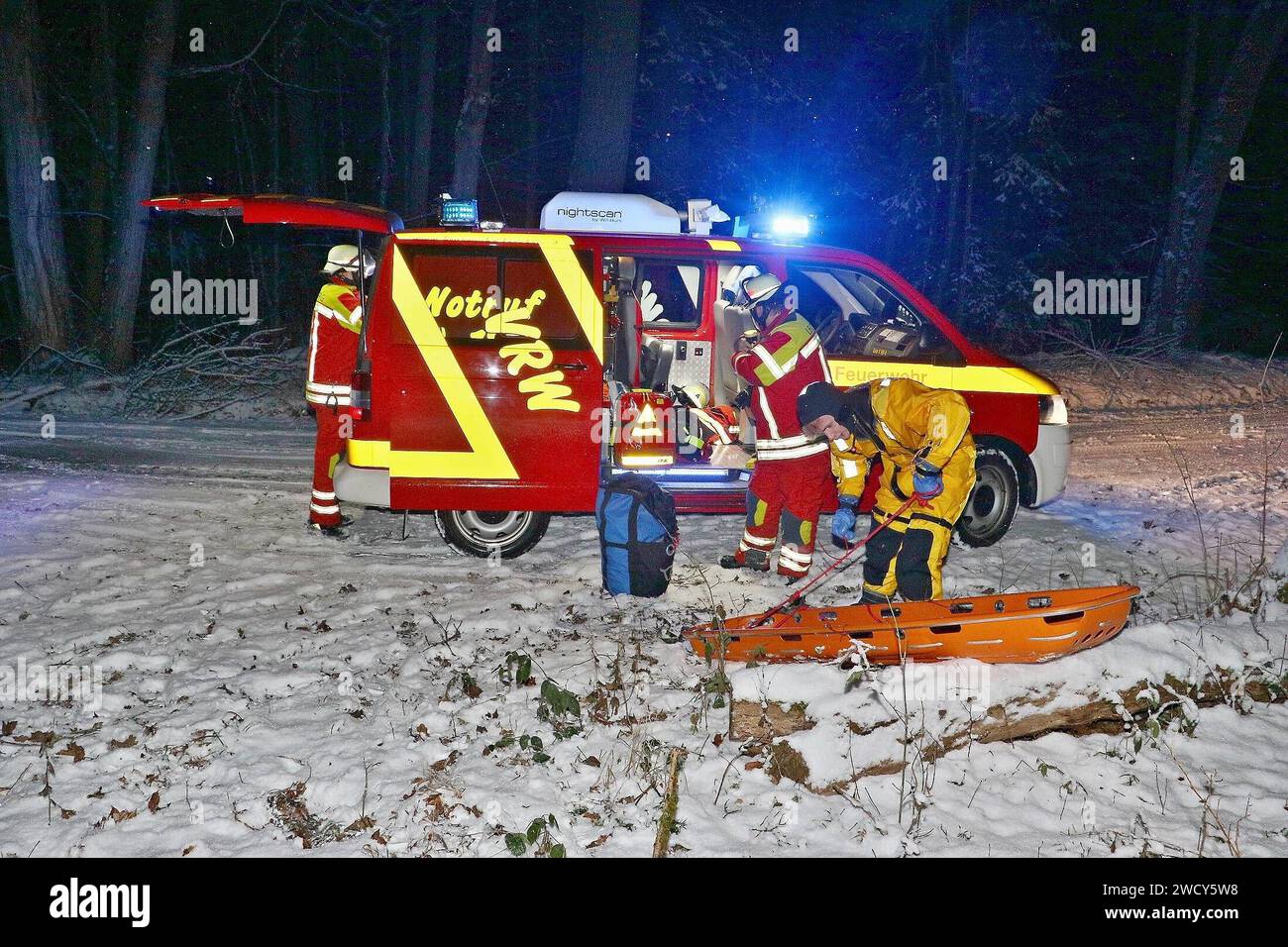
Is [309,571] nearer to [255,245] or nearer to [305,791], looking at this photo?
[305,791]

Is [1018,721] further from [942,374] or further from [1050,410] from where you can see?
Answer: [1050,410]

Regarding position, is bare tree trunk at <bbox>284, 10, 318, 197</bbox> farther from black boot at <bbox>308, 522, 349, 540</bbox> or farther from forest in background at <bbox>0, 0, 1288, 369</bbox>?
black boot at <bbox>308, 522, 349, 540</bbox>

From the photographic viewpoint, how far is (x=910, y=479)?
5203mm

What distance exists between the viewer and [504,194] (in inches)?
1136

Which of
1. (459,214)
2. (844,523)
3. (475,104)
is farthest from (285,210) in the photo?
(475,104)

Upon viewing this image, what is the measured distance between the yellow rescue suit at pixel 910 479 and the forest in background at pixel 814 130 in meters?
12.3

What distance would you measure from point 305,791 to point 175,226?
814 inches

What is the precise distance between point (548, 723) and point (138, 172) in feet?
40.9

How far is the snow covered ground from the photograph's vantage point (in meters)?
3.63

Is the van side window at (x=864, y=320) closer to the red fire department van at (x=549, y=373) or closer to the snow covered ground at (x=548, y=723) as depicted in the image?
the red fire department van at (x=549, y=373)

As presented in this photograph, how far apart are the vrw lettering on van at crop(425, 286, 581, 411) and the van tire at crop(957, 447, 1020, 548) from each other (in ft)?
9.61

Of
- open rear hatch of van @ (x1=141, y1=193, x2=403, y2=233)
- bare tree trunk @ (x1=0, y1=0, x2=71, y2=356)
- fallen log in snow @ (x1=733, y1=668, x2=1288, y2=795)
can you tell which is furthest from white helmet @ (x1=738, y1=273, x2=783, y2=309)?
bare tree trunk @ (x1=0, y1=0, x2=71, y2=356)

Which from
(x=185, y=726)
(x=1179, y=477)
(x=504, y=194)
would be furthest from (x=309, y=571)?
(x=504, y=194)
